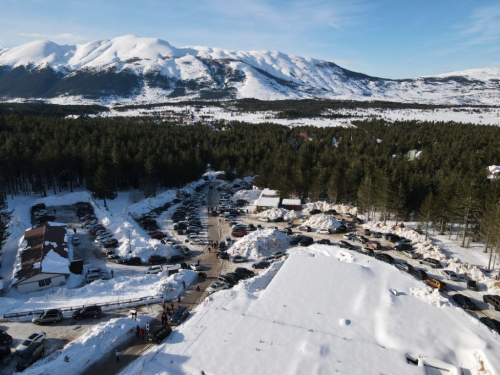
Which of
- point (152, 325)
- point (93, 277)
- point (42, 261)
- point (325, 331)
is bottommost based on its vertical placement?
point (93, 277)

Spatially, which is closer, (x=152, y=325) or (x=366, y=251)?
(x=152, y=325)

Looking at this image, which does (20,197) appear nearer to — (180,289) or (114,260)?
(114,260)

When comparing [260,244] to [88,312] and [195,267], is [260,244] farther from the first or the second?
[88,312]

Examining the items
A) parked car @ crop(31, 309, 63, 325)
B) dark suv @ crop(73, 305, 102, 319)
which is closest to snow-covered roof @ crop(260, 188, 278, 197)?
dark suv @ crop(73, 305, 102, 319)

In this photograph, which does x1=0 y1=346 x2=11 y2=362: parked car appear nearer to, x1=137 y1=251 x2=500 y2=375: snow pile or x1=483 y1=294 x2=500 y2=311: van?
x1=137 y1=251 x2=500 y2=375: snow pile

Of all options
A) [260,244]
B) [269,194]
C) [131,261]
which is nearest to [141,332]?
[131,261]

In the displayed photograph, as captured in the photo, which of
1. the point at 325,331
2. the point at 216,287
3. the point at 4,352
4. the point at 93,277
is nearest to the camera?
the point at 4,352
